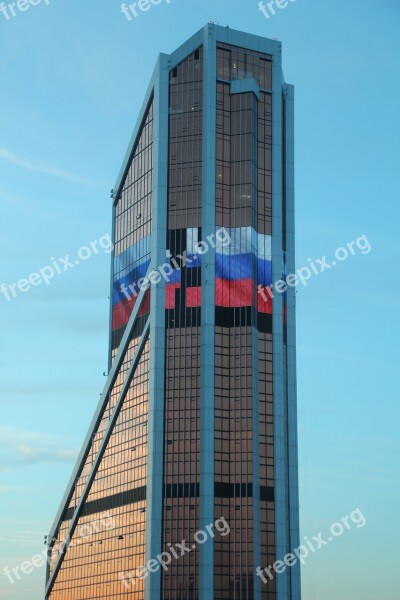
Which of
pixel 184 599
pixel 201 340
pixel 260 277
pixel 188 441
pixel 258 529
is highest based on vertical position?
pixel 260 277

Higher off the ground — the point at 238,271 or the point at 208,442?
the point at 238,271

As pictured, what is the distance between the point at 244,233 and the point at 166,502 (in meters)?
48.8

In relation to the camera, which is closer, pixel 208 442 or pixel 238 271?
pixel 208 442

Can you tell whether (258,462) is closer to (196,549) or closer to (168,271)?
(196,549)

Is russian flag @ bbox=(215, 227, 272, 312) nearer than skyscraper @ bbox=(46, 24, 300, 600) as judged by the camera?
No

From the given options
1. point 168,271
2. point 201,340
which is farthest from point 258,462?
point 168,271

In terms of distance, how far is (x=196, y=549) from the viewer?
602 feet

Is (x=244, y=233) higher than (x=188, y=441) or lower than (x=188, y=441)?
higher

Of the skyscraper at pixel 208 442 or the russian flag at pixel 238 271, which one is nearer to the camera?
the skyscraper at pixel 208 442

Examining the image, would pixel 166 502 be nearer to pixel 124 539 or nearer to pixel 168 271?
pixel 124 539

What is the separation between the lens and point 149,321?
199 m

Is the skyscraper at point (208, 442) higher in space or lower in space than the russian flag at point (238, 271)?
lower

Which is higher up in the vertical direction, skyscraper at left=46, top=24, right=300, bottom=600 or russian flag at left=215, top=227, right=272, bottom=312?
russian flag at left=215, top=227, right=272, bottom=312

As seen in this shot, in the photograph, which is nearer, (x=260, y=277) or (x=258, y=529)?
(x=258, y=529)
